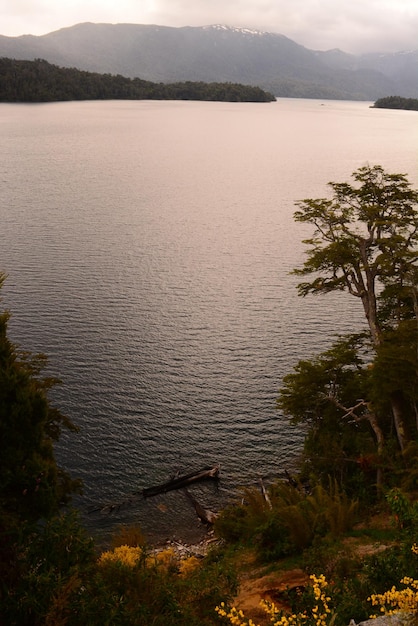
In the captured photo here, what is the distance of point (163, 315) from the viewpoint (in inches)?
2063

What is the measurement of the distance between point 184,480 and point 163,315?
22056mm

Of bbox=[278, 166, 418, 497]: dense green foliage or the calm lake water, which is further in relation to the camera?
the calm lake water

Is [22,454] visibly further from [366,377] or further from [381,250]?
[381,250]

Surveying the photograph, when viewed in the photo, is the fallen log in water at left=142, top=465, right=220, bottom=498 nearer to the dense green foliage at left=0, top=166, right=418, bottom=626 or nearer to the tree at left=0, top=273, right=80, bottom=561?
the dense green foliage at left=0, top=166, right=418, bottom=626

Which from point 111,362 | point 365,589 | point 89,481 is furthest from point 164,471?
point 365,589

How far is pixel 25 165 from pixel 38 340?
7931 centimetres

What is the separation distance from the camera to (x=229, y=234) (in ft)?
254

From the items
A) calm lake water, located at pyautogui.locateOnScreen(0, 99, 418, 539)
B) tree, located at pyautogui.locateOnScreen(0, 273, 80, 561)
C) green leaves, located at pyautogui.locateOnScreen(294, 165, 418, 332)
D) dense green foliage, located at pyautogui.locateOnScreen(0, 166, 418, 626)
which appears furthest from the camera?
calm lake water, located at pyautogui.locateOnScreen(0, 99, 418, 539)

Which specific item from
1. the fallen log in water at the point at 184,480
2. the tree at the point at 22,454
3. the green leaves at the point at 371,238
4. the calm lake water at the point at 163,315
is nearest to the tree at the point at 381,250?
the green leaves at the point at 371,238

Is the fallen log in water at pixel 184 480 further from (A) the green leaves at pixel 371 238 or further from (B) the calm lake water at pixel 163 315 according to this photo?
(A) the green leaves at pixel 371 238

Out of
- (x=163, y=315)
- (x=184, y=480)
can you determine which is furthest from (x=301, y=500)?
(x=163, y=315)

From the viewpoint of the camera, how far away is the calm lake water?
34688 millimetres

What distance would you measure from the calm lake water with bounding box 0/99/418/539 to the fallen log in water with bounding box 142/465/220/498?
52 centimetres

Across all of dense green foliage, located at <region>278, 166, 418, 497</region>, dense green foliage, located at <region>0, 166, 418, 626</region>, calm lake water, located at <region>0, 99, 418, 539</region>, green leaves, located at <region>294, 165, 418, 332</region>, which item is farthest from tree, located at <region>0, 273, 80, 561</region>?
green leaves, located at <region>294, 165, 418, 332</region>
